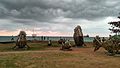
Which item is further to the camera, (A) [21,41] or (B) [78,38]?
(B) [78,38]

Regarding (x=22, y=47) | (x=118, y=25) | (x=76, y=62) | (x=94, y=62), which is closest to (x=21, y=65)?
(x=76, y=62)

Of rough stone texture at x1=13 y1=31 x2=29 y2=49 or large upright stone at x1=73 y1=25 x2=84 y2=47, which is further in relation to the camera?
large upright stone at x1=73 y1=25 x2=84 y2=47

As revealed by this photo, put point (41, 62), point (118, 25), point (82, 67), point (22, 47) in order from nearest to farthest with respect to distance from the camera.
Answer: point (82, 67) < point (41, 62) < point (22, 47) < point (118, 25)

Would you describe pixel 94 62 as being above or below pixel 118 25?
below

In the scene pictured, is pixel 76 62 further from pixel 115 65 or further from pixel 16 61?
pixel 16 61

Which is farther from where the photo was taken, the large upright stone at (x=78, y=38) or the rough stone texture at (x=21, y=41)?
the large upright stone at (x=78, y=38)

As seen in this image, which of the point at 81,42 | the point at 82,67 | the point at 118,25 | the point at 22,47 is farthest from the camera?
the point at 118,25

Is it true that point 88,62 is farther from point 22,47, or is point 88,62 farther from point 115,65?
point 22,47

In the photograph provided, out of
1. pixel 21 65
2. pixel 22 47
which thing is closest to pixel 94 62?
pixel 21 65

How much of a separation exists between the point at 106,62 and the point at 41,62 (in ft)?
20.9

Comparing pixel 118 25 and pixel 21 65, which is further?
pixel 118 25

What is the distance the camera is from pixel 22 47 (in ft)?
156

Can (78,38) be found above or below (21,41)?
above

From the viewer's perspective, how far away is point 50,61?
91.0 feet
